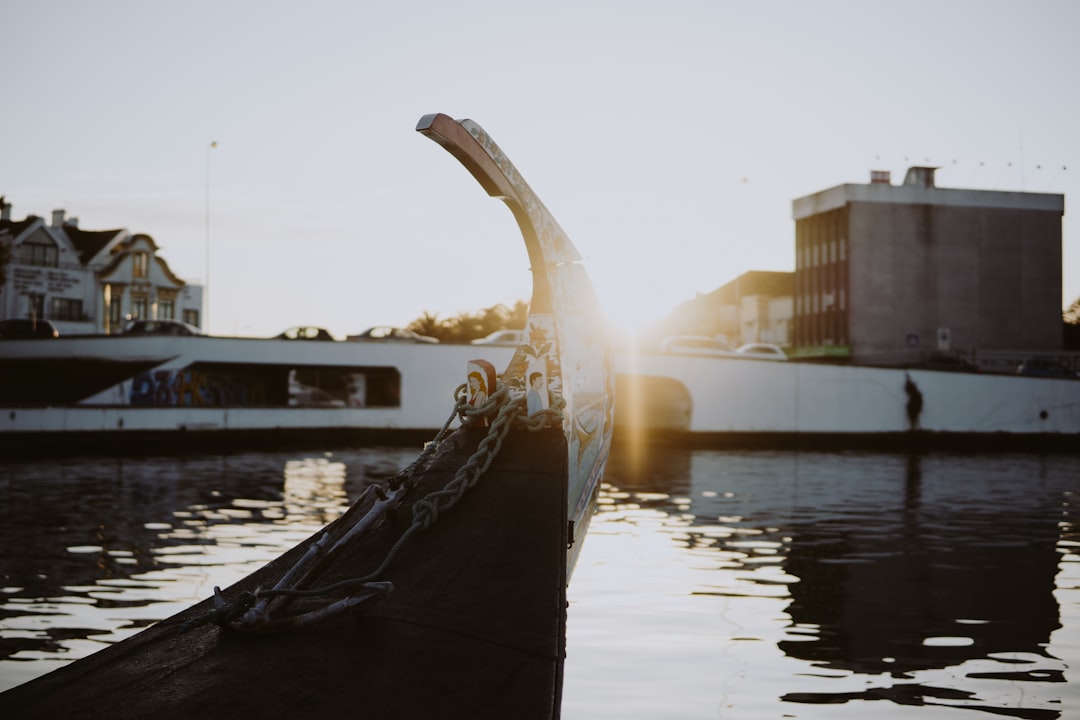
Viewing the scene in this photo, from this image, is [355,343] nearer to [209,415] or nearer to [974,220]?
[209,415]

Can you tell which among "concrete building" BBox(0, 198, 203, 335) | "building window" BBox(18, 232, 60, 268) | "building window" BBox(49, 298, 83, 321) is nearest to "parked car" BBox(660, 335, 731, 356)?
"concrete building" BBox(0, 198, 203, 335)

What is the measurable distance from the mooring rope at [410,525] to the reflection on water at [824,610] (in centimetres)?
216

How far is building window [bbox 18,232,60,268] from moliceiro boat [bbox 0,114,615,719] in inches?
3166

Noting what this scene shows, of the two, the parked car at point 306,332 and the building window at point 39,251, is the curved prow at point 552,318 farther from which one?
the building window at point 39,251

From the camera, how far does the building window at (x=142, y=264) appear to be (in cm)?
8756

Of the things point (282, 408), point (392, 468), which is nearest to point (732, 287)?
point (282, 408)

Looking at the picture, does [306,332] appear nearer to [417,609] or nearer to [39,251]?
[39,251]

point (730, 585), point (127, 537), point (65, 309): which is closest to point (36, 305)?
point (65, 309)

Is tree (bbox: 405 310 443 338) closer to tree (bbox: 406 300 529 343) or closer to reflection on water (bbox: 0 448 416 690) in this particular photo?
tree (bbox: 406 300 529 343)

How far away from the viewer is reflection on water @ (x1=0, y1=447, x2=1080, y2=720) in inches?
335

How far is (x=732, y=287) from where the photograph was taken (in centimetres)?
11900

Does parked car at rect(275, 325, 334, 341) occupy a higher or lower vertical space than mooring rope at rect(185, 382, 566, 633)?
higher

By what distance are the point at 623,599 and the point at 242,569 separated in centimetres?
489

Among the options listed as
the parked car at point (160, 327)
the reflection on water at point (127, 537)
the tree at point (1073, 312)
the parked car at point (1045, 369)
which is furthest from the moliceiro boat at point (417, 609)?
the tree at point (1073, 312)
